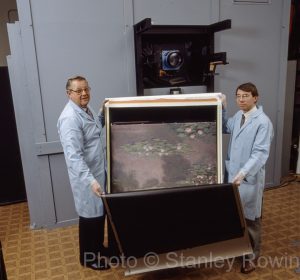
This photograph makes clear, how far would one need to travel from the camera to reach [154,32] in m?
2.65

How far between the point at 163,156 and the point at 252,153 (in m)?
0.58

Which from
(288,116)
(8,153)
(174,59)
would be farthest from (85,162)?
(288,116)

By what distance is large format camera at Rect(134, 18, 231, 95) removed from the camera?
2656mm

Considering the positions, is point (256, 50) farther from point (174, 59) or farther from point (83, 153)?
point (83, 153)

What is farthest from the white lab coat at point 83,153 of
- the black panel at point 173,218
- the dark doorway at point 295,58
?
the dark doorway at point 295,58

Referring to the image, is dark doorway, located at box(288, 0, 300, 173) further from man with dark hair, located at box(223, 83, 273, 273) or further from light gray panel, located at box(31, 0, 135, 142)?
light gray panel, located at box(31, 0, 135, 142)

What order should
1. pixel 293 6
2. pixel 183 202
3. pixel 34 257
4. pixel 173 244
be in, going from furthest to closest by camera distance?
pixel 293 6 → pixel 34 257 → pixel 173 244 → pixel 183 202

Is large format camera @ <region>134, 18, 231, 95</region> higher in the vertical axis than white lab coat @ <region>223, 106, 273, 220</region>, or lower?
higher

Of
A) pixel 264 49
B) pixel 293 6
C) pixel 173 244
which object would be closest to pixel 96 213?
pixel 173 244

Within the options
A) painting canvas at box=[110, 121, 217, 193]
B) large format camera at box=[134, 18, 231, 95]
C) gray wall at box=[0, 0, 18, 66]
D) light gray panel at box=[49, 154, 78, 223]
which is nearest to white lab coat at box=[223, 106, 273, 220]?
painting canvas at box=[110, 121, 217, 193]

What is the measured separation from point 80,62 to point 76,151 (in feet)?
3.21

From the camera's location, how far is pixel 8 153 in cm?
318

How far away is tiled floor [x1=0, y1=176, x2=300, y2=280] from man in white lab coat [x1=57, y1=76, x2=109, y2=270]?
0.19 m

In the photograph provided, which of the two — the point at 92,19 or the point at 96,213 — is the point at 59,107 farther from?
the point at 96,213
